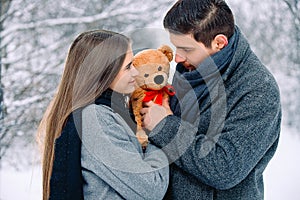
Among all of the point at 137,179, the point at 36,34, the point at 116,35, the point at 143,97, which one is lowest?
the point at 36,34

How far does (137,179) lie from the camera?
51.6 inches

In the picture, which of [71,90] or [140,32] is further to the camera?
[140,32]

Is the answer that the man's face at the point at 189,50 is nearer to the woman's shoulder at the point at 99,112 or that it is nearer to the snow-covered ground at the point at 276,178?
the woman's shoulder at the point at 99,112

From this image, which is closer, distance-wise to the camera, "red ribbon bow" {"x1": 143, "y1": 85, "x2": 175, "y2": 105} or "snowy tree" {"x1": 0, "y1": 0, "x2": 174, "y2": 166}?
"red ribbon bow" {"x1": 143, "y1": 85, "x2": 175, "y2": 105}

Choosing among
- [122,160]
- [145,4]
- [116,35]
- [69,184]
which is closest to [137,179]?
[122,160]

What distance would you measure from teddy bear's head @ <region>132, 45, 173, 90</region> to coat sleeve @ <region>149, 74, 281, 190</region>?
169 mm

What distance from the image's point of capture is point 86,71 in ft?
4.58

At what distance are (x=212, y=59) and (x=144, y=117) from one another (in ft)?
0.90

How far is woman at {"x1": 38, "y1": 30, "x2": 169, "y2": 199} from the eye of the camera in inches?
51.9

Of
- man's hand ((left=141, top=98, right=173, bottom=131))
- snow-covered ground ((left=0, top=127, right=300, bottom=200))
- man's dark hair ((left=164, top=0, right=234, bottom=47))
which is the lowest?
snow-covered ground ((left=0, top=127, right=300, bottom=200))

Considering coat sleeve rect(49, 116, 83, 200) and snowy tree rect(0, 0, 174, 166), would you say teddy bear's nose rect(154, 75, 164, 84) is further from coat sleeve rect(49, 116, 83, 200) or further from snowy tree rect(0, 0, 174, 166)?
snowy tree rect(0, 0, 174, 166)

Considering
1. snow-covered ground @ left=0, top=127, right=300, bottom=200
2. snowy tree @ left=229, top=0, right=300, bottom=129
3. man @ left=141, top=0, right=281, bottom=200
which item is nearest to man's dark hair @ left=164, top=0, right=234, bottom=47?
man @ left=141, top=0, right=281, bottom=200

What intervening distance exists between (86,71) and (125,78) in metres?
0.12

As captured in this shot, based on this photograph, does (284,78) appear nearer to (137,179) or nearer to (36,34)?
(36,34)
